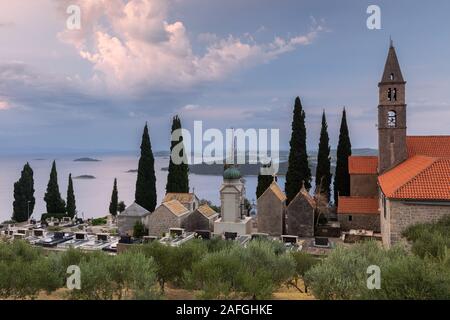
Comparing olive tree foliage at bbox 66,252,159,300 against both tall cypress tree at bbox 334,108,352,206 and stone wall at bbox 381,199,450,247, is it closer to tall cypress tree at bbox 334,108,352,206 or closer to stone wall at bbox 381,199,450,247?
stone wall at bbox 381,199,450,247

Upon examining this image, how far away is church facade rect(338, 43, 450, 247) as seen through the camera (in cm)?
1909

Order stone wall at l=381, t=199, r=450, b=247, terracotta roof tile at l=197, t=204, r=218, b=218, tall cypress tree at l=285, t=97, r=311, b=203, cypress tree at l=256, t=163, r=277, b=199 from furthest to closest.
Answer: cypress tree at l=256, t=163, r=277, b=199 → tall cypress tree at l=285, t=97, r=311, b=203 → terracotta roof tile at l=197, t=204, r=218, b=218 → stone wall at l=381, t=199, r=450, b=247

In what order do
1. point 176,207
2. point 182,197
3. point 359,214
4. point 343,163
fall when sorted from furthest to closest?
point 343,163
point 182,197
point 176,207
point 359,214

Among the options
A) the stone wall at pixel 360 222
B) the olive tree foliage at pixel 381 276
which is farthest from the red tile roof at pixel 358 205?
the olive tree foliage at pixel 381 276

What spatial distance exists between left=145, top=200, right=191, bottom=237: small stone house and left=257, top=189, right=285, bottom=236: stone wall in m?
6.83

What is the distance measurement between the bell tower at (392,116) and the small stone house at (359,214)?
10.4 feet

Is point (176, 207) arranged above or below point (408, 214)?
below

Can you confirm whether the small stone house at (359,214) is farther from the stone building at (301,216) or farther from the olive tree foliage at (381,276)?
the olive tree foliage at (381,276)

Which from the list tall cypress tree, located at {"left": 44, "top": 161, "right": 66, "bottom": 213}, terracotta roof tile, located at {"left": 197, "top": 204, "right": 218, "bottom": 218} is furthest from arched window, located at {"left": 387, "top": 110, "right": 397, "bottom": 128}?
tall cypress tree, located at {"left": 44, "top": 161, "right": 66, "bottom": 213}

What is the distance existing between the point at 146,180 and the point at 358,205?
2356cm

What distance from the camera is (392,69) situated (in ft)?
92.8

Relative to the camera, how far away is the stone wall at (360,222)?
1157 inches

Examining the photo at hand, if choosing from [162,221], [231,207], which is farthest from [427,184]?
[162,221]

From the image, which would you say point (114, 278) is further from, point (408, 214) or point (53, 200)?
point (53, 200)
